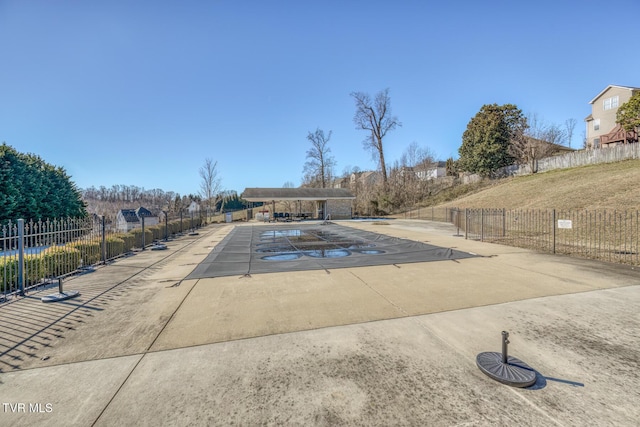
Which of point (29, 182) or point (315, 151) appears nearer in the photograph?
point (29, 182)

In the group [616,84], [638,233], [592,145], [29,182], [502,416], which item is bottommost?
[502,416]

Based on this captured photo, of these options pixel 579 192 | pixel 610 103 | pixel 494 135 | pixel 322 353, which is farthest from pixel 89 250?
pixel 610 103

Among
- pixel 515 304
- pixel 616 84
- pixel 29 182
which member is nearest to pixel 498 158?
pixel 616 84

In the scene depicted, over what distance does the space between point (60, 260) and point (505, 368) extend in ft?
28.6

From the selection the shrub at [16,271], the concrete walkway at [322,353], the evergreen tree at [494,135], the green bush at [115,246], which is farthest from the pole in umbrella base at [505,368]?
the evergreen tree at [494,135]

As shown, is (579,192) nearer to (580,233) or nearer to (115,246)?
(580,233)

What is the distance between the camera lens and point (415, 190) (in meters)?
36.5

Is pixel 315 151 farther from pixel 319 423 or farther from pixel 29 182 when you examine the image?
pixel 319 423

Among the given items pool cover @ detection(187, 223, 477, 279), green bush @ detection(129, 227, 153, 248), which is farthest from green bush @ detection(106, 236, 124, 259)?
pool cover @ detection(187, 223, 477, 279)

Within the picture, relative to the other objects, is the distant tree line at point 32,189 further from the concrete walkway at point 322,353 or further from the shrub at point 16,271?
the concrete walkway at point 322,353

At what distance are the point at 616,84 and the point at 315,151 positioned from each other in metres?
36.0

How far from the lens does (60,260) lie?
6.33 m

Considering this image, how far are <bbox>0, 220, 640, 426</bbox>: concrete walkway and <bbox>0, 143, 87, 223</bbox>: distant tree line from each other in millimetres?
12842

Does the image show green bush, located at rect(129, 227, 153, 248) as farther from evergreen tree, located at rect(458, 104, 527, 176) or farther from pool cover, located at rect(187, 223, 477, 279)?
evergreen tree, located at rect(458, 104, 527, 176)
